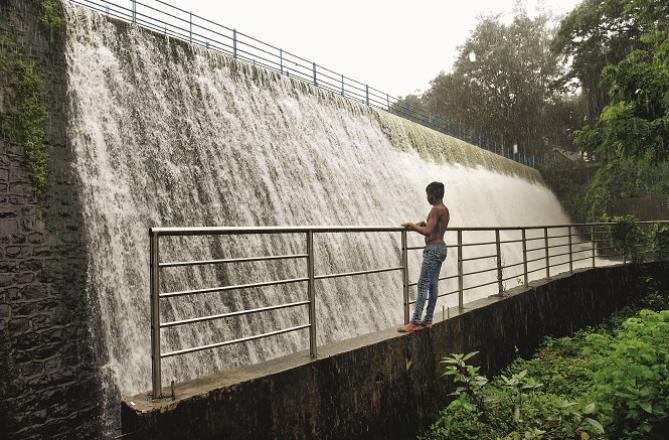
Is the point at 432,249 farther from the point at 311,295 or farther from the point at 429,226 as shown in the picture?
the point at 311,295

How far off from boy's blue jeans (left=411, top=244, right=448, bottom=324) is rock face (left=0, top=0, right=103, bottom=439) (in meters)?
3.53

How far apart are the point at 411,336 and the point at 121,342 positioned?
335 cm

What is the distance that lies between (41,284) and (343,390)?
3.63 meters

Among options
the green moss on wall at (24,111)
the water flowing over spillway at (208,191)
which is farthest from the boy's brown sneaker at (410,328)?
the green moss on wall at (24,111)

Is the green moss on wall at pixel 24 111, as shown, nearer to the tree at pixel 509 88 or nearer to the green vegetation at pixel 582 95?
the green vegetation at pixel 582 95

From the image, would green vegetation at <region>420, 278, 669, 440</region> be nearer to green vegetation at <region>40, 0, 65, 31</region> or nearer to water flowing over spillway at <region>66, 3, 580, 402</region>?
water flowing over spillway at <region>66, 3, 580, 402</region>

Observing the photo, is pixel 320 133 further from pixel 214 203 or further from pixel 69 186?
pixel 69 186

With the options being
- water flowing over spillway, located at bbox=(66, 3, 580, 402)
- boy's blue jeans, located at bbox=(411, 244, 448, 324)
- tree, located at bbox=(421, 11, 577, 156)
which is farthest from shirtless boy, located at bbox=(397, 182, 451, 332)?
tree, located at bbox=(421, 11, 577, 156)

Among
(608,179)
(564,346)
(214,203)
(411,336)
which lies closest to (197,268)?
(214,203)

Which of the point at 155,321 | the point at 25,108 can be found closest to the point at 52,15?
the point at 25,108

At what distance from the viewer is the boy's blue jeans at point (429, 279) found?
4383 millimetres

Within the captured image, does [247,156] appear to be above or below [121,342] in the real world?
above

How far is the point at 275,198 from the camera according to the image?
28.3ft

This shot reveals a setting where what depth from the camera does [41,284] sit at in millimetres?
5242
